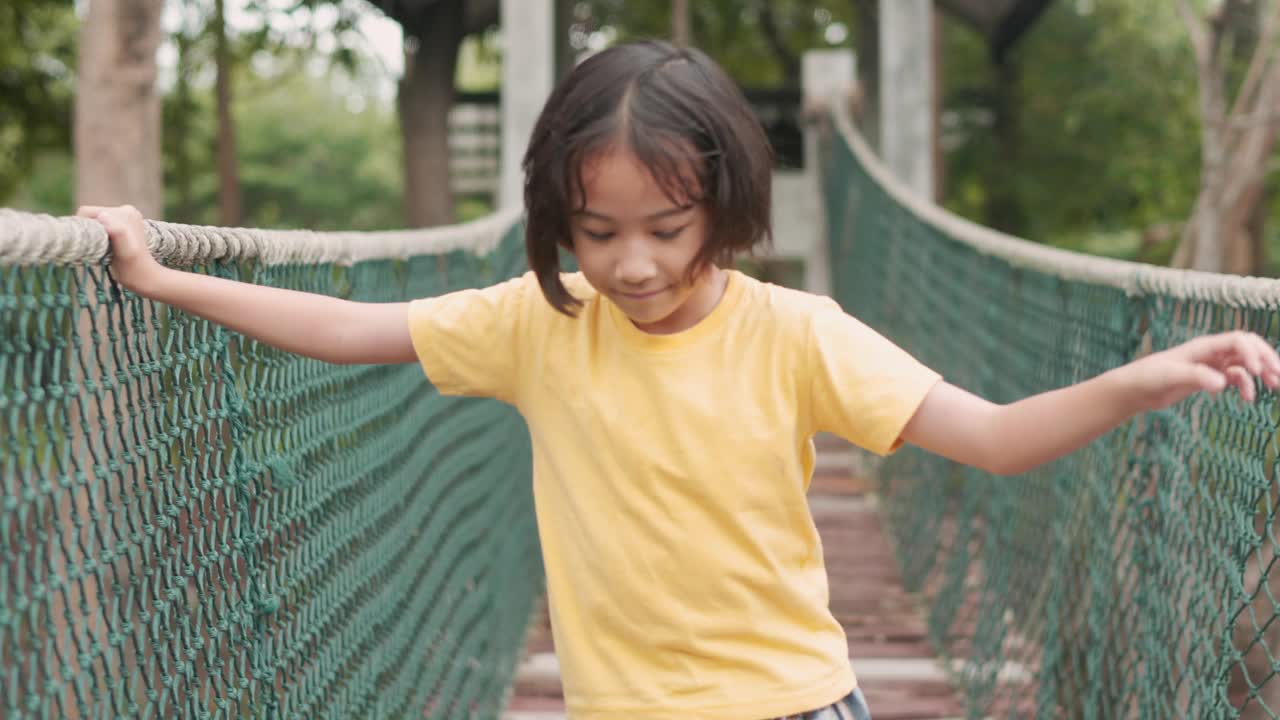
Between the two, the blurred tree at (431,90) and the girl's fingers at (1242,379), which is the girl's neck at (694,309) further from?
the blurred tree at (431,90)

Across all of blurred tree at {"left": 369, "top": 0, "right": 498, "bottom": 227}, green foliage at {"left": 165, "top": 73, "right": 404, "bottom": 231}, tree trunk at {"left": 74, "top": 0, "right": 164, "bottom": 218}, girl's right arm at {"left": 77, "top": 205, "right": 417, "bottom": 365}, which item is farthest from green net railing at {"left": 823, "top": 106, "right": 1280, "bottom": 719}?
green foliage at {"left": 165, "top": 73, "right": 404, "bottom": 231}

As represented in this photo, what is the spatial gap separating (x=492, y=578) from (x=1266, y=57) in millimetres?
4795

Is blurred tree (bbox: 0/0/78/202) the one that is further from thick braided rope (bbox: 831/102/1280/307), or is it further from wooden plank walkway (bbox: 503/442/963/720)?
thick braided rope (bbox: 831/102/1280/307)

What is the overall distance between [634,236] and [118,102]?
12.9 ft

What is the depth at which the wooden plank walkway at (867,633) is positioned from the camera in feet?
10.4

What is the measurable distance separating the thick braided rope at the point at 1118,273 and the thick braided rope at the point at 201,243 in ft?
3.24

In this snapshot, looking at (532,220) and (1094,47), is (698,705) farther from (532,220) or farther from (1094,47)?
(1094,47)

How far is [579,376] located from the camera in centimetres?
138

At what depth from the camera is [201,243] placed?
136 cm

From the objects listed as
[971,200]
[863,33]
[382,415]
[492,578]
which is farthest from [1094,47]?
[382,415]

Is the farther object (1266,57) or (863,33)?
(863,33)

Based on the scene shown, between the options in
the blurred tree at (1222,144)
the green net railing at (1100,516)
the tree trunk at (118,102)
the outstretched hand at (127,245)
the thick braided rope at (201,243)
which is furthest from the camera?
the blurred tree at (1222,144)

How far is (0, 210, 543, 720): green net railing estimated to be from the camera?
98cm

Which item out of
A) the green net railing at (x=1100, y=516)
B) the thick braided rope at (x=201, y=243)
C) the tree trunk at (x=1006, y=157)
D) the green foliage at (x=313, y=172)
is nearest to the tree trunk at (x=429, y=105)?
the green net railing at (x=1100, y=516)
